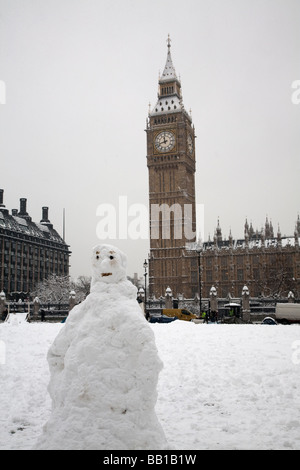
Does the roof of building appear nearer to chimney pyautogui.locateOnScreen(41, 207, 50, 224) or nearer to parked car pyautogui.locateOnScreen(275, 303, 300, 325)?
chimney pyautogui.locateOnScreen(41, 207, 50, 224)

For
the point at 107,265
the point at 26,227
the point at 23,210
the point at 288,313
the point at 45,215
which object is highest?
the point at 45,215

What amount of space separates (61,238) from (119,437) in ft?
329

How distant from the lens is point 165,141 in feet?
250

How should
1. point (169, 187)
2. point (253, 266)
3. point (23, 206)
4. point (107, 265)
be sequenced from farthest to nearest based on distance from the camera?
point (23, 206) → point (169, 187) → point (253, 266) → point (107, 265)

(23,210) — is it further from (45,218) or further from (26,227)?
(45,218)

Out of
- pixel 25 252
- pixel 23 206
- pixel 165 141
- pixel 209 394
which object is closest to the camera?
pixel 209 394

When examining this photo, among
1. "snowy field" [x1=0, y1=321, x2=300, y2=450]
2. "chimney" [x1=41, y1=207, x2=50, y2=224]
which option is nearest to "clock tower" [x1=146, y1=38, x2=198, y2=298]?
"chimney" [x1=41, y1=207, x2=50, y2=224]

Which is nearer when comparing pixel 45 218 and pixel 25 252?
pixel 25 252

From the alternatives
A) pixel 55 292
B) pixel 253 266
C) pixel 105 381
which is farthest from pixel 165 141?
pixel 105 381

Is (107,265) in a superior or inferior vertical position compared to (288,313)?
superior

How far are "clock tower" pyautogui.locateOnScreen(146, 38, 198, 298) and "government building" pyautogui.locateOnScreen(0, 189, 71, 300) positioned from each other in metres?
27.1

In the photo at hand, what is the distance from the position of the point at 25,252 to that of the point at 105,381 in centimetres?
8476

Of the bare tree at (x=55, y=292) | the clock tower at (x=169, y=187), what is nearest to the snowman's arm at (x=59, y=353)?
the bare tree at (x=55, y=292)

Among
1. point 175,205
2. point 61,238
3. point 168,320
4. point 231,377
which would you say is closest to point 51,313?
point 168,320
